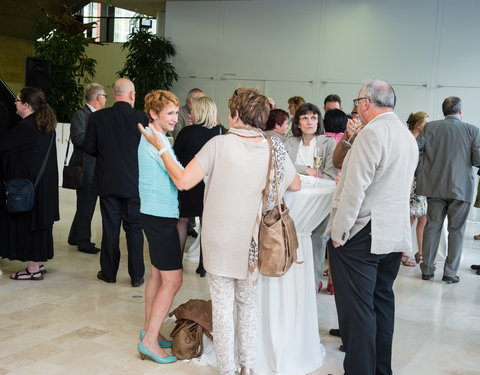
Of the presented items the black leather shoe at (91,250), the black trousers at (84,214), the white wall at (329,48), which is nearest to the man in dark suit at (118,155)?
the black leather shoe at (91,250)

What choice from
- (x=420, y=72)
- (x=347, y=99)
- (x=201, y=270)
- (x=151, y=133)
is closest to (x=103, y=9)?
(x=347, y=99)

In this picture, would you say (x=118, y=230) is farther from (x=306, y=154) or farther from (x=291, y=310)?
(x=291, y=310)

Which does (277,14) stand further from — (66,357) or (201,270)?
(66,357)

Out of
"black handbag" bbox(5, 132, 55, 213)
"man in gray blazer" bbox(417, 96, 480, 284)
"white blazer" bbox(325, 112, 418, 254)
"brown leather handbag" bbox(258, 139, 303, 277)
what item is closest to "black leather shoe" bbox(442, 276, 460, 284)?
"man in gray blazer" bbox(417, 96, 480, 284)

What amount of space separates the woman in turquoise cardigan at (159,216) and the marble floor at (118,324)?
7.1 inches

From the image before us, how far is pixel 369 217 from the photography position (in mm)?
3084

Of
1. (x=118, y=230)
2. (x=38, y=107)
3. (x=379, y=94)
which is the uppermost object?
(x=379, y=94)

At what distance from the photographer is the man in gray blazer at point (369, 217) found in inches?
119

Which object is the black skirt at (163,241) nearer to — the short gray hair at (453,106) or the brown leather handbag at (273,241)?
the brown leather handbag at (273,241)

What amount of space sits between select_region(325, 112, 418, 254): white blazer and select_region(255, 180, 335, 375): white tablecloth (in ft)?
1.44

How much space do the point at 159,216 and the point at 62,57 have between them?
9411 mm

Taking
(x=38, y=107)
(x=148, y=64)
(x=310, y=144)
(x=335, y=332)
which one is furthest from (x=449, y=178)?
(x=148, y=64)

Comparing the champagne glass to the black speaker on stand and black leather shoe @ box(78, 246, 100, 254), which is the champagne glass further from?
the black speaker on stand

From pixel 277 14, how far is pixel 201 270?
7.52 meters
